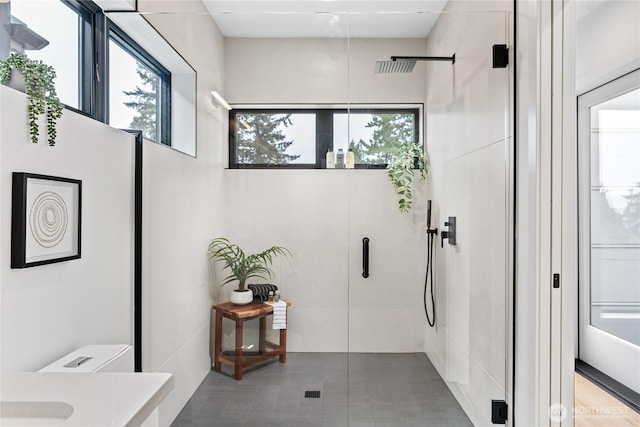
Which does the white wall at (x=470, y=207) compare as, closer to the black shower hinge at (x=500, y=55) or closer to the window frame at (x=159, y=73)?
the black shower hinge at (x=500, y=55)

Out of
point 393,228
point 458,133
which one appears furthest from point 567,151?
point 393,228

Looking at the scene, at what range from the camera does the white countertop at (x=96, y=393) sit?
0.83m

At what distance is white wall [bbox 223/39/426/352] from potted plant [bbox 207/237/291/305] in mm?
55

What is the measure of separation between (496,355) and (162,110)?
211 cm

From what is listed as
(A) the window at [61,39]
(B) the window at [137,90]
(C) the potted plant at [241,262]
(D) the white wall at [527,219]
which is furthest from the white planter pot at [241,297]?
(D) the white wall at [527,219]

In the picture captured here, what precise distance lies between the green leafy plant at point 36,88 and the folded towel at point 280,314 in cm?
118

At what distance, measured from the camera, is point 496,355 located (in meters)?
1.96

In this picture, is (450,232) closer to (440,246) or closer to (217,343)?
(440,246)

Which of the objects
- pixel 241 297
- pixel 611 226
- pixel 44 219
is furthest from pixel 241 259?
pixel 611 226

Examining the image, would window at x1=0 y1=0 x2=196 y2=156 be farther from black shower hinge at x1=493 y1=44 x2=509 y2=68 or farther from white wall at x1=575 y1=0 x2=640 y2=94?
white wall at x1=575 y1=0 x2=640 y2=94

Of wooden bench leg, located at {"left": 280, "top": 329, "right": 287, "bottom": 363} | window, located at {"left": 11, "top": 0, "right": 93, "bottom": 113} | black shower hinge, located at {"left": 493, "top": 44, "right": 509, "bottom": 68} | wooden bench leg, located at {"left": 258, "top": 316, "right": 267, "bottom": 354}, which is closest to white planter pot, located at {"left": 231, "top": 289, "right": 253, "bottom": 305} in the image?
wooden bench leg, located at {"left": 258, "top": 316, "right": 267, "bottom": 354}

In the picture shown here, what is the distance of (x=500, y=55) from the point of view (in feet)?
6.28

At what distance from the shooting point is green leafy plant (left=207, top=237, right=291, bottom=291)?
6.54ft

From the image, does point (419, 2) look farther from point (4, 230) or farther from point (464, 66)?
point (4, 230)
